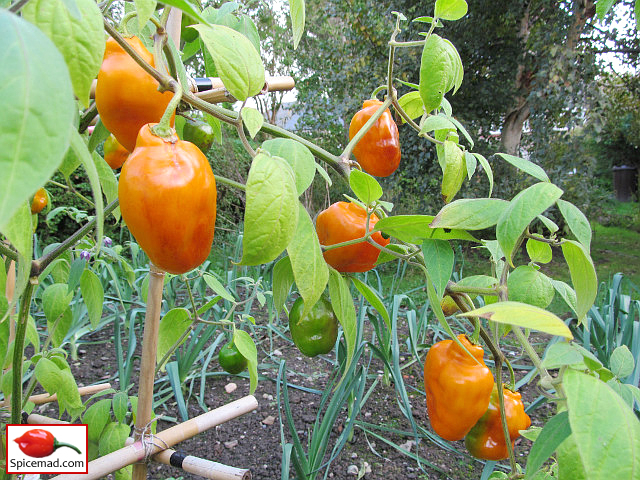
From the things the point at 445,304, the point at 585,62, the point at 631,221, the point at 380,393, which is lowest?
the point at 631,221

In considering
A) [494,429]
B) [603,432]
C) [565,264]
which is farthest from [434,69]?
[565,264]

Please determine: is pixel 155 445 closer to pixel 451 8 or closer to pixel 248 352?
pixel 248 352

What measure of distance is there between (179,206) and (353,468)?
1.16 metres

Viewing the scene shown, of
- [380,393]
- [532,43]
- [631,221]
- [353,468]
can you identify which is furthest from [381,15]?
[631,221]

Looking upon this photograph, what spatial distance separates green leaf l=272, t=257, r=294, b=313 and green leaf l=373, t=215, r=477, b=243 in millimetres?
104

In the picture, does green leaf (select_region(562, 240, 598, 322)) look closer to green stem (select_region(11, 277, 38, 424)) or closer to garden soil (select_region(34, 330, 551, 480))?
green stem (select_region(11, 277, 38, 424))

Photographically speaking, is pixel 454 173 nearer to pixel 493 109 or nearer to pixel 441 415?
pixel 441 415

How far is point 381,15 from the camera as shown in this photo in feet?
11.4

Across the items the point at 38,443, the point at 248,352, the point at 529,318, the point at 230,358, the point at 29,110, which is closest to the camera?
the point at 29,110

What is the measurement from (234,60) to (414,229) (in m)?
0.20

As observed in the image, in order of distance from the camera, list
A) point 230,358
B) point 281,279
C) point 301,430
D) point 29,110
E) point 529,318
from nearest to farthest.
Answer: point 29,110 → point 529,318 → point 281,279 → point 230,358 → point 301,430

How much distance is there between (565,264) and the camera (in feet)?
12.0

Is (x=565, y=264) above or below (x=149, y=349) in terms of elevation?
below

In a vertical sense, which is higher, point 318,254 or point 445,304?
point 318,254
